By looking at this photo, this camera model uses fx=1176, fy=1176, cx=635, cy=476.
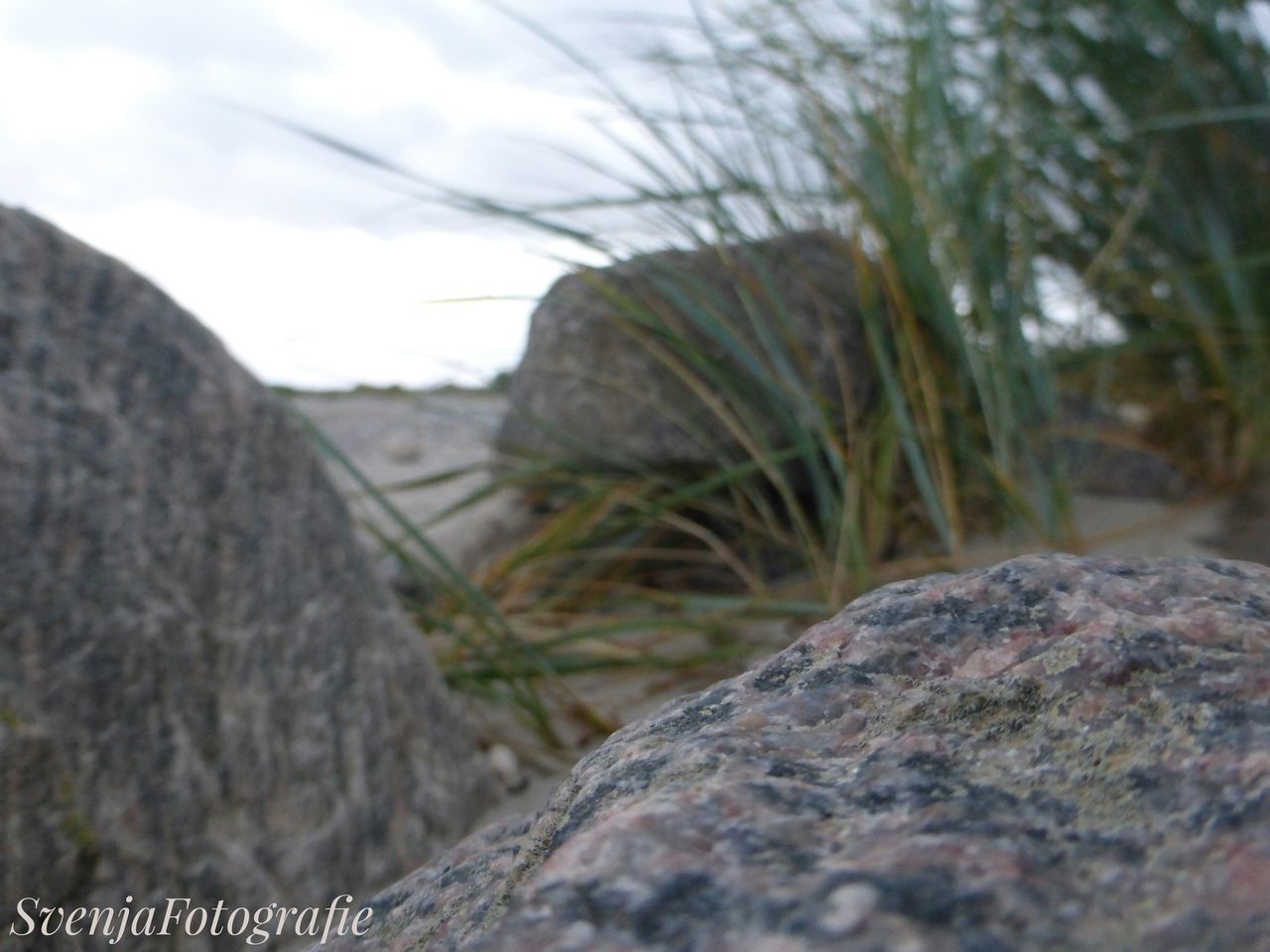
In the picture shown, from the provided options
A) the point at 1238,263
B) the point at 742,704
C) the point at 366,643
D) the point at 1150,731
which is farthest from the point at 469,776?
the point at 1238,263

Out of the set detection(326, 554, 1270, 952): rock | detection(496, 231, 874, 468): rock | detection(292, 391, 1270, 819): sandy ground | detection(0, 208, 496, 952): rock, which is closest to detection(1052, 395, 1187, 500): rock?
detection(292, 391, 1270, 819): sandy ground

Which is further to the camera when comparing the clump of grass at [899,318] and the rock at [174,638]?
the clump of grass at [899,318]

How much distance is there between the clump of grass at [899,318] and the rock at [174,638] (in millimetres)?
291

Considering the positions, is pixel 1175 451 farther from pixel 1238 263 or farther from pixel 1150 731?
pixel 1150 731

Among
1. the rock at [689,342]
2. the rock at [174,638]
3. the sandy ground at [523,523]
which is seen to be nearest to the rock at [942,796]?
the rock at [174,638]

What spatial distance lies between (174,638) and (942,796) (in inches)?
40.9

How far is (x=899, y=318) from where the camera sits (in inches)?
95.3

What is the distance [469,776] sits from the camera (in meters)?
1.75

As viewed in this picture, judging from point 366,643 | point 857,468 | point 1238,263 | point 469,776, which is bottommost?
point 469,776

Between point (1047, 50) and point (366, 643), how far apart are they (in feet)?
8.02

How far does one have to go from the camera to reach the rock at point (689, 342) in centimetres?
245

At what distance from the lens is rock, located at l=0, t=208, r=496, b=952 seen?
125 cm

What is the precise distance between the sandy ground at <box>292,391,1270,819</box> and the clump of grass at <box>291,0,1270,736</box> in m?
0.07

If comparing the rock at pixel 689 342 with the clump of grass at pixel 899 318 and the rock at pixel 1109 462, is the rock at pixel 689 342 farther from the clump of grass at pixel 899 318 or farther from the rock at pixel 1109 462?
the rock at pixel 1109 462
